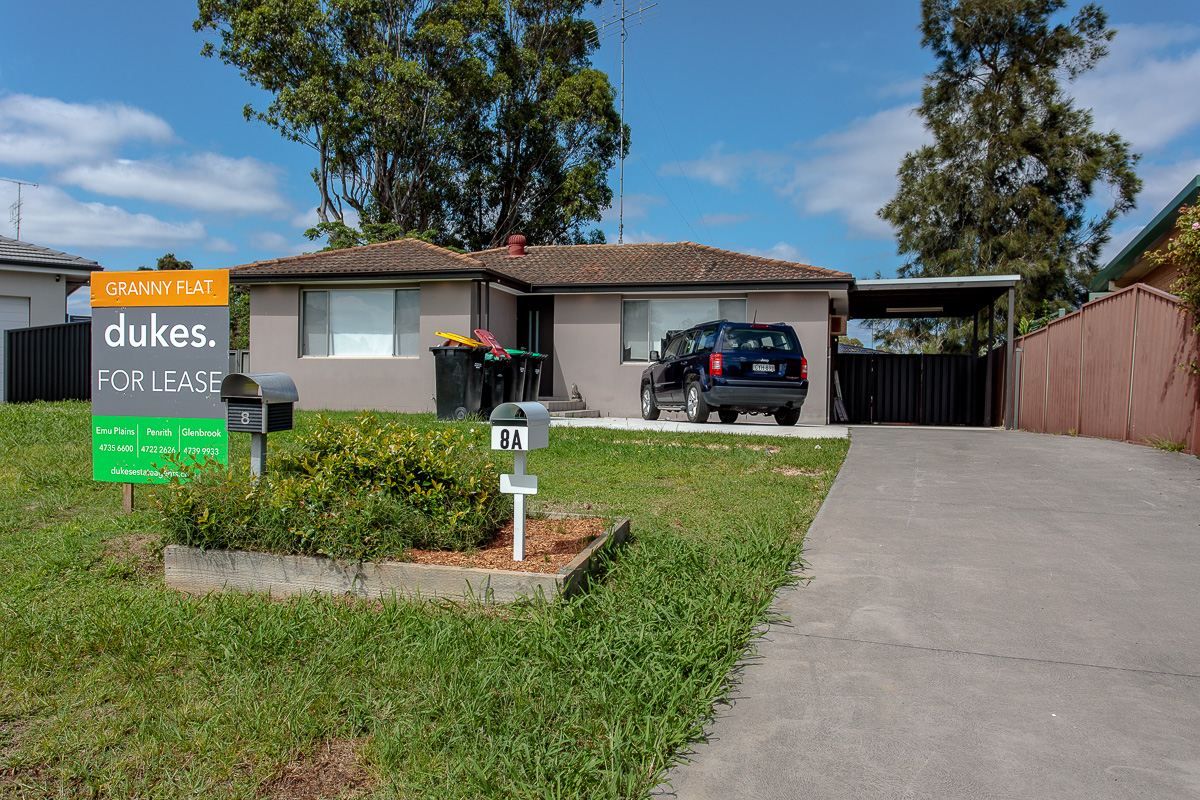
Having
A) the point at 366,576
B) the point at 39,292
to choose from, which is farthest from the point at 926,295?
the point at 39,292

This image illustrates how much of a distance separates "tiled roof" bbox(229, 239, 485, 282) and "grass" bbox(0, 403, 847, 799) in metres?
11.5

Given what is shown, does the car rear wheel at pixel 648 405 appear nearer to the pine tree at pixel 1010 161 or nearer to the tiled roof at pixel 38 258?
the tiled roof at pixel 38 258

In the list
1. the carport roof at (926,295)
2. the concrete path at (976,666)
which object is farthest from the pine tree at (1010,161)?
the concrete path at (976,666)

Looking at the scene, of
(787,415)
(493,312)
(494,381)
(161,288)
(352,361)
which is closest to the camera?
(161,288)

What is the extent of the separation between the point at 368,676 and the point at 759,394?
36.2 ft

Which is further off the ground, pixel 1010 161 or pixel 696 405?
pixel 1010 161

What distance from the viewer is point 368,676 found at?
3.04 m

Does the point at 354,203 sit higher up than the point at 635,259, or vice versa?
the point at 354,203

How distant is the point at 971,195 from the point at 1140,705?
3200 cm

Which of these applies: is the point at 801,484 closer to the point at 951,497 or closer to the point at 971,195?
the point at 951,497

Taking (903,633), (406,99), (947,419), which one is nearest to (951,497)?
(903,633)

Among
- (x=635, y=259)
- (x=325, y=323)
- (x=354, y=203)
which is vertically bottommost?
(x=325, y=323)

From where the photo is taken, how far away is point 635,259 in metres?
19.3

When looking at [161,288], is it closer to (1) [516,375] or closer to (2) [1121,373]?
(1) [516,375]
